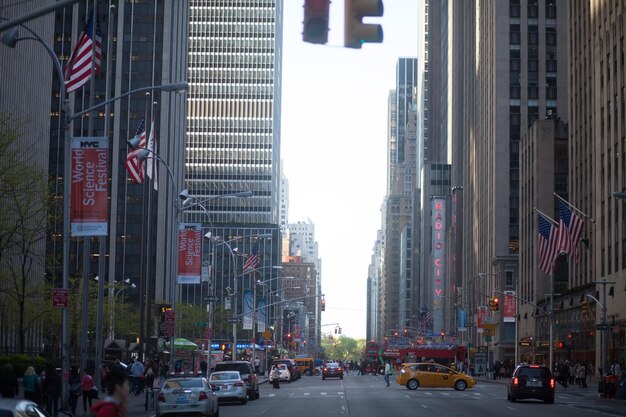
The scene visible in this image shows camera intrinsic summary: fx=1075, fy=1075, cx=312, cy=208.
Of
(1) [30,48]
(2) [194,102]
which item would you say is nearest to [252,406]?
(1) [30,48]

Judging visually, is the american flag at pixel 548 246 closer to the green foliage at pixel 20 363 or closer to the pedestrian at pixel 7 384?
the green foliage at pixel 20 363

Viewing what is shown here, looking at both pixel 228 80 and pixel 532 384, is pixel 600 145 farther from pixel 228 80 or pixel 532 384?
pixel 228 80

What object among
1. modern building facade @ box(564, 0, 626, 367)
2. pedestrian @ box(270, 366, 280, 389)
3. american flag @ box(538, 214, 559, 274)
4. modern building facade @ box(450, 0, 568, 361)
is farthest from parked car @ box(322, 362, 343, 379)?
american flag @ box(538, 214, 559, 274)

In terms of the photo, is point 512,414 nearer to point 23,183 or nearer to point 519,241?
point 23,183

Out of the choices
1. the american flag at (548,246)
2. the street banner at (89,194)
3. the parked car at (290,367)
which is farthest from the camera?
the parked car at (290,367)

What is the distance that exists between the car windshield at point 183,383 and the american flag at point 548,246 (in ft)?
116

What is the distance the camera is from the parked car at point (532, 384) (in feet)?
166

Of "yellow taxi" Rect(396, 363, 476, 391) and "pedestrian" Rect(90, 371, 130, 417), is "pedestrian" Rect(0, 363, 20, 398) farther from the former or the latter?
"yellow taxi" Rect(396, 363, 476, 391)

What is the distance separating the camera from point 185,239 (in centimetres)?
5034

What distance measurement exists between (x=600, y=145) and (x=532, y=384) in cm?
3670

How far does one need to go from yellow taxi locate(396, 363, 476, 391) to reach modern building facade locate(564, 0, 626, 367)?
12498 millimetres

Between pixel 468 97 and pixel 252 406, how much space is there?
11659 cm

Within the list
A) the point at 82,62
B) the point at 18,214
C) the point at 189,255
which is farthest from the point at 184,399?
the point at 18,214

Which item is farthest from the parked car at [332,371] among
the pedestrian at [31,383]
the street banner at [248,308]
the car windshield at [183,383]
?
the pedestrian at [31,383]
